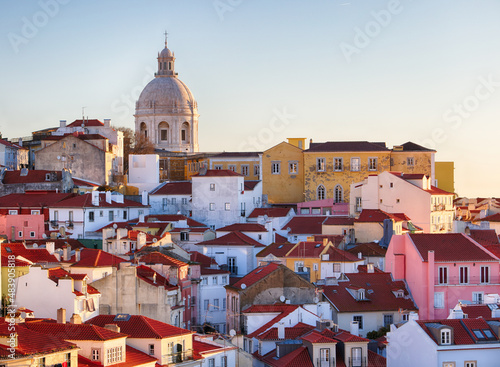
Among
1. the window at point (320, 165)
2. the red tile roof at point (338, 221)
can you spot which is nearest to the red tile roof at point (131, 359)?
the red tile roof at point (338, 221)

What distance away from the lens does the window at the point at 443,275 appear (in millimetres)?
50781

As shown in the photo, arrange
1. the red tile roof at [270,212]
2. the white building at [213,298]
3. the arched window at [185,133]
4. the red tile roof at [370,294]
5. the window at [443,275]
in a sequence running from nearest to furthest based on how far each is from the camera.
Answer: the red tile roof at [370,294] < the window at [443,275] < the white building at [213,298] < the red tile roof at [270,212] < the arched window at [185,133]

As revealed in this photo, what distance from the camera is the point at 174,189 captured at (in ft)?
256

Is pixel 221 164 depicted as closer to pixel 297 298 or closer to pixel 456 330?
pixel 297 298

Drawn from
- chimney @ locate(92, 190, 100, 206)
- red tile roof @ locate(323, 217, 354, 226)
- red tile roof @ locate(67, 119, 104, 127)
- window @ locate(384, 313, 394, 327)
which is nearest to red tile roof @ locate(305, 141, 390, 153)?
red tile roof @ locate(323, 217, 354, 226)

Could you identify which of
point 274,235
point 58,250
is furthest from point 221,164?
point 58,250

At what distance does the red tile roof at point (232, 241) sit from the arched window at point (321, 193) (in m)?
19.8

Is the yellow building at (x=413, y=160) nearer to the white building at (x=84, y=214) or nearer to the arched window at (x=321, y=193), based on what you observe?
the arched window at (x=321, y=193)

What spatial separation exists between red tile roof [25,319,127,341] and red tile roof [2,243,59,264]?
1560 cm

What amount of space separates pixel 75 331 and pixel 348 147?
170 feet

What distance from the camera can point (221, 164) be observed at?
88500 millimetres

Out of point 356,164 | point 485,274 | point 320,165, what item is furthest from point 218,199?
point 485,274

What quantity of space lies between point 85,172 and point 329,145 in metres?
18.7

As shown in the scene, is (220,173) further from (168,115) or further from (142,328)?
(142,328)
